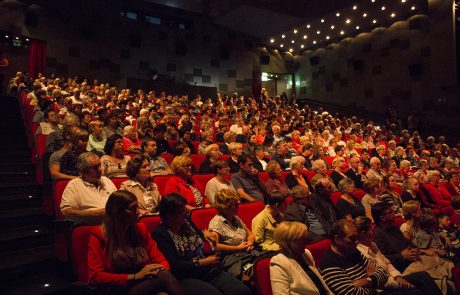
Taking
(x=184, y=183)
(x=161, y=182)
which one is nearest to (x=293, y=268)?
(x=184, y=183)

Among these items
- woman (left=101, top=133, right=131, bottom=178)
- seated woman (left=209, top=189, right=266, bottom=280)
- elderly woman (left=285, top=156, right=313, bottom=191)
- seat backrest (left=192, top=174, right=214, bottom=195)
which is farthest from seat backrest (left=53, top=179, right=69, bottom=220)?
elderly woman (left=285, top=156, right=313, bottom=191)

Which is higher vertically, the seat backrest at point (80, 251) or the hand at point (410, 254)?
the seat backrest at point (80, 251)

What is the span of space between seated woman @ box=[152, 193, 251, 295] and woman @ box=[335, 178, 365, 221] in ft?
4.17

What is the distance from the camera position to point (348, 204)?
8.55 ft

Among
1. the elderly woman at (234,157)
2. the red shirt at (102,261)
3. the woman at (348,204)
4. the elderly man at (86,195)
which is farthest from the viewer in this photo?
the elderly woman at (234,157)

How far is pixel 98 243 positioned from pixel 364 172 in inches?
135

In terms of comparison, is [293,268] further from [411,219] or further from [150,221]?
[411,219]

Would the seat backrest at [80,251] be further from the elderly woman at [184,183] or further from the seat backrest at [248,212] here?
the seat backrest at [248,212]

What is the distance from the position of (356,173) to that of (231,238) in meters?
2.53

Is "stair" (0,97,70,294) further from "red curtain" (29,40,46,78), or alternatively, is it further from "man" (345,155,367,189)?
Answer: "red curtain" (29,40,46,78)

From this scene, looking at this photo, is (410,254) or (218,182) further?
(218,182)

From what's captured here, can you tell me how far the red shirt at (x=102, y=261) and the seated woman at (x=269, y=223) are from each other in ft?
2.26

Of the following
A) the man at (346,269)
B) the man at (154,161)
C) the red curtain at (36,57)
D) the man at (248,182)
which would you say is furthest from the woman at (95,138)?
the red curtain at (36,57)

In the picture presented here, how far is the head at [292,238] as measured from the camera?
147 cm
